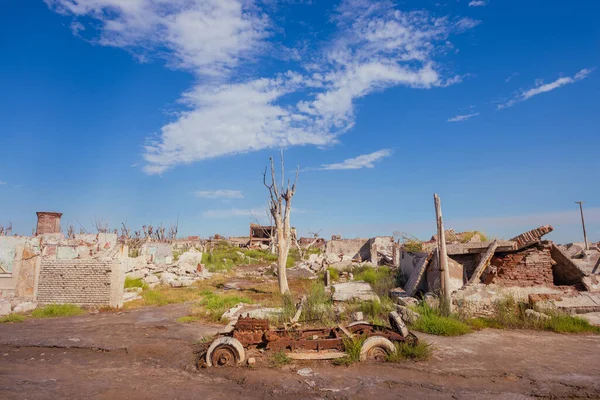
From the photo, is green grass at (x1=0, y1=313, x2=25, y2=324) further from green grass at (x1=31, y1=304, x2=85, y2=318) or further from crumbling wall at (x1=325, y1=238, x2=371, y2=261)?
crumbling wall at (x1=325, y1=238, x2=371, y2=261)

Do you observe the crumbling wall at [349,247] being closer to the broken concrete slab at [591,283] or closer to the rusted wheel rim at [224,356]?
the broken concrete slab at [591,283]

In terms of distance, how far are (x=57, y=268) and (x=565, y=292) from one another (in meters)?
15.9

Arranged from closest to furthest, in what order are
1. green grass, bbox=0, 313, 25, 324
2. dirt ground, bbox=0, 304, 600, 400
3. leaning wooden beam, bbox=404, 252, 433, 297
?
1. dirt ground, bbox=0, 304, 600, 400
2. green grass, bbox=0, 313, 25, 324
3. leaning wooden beam, bbox=404, 252, 433, 297

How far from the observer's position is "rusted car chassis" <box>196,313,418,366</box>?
6.18 meters

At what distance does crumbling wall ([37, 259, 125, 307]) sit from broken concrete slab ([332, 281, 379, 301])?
25.4 ft

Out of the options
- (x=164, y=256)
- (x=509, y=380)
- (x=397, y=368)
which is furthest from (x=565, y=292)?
(x=164, y=256)

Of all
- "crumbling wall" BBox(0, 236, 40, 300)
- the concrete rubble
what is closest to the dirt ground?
the concrete rubble

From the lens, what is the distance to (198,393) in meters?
5.11

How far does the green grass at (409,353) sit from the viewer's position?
6.19 metres

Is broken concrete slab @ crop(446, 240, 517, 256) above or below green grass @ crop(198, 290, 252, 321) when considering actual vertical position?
above

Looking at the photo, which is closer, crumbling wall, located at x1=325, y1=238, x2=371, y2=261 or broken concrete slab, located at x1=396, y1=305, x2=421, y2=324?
broken concrete slab, located at x1=396, y1=305, x2=421, y2=324

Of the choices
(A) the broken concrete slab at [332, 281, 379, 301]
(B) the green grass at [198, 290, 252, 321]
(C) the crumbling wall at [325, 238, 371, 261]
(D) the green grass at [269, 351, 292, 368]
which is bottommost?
(D) the green grass at [269, 351, 292, 368]

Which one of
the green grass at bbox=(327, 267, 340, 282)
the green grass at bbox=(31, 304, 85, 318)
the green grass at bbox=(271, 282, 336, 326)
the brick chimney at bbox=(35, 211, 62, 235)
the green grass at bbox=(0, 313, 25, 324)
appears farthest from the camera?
the brick chimney at bbox=(35, 211, 62, 235)

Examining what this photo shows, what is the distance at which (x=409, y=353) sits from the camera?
6.32 metres
